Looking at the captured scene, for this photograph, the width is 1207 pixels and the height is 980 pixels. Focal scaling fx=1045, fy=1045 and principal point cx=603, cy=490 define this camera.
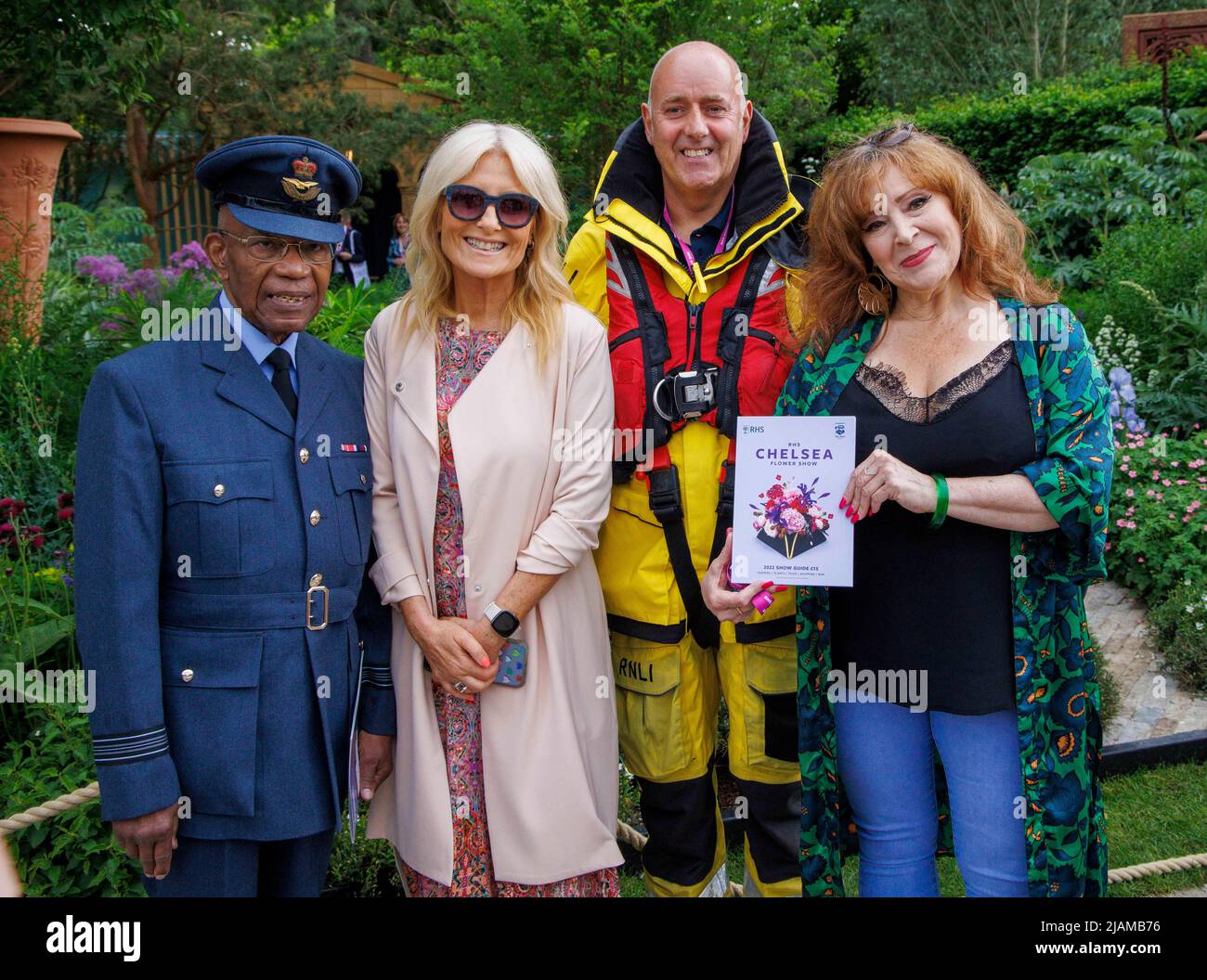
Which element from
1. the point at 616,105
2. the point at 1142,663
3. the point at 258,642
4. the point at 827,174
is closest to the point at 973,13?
the point at 616,105

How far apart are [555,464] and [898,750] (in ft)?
3.99

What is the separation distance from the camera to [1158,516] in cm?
605

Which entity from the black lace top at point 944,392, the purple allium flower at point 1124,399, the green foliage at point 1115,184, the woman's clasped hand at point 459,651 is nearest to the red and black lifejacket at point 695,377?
the black lace top at point 944,392

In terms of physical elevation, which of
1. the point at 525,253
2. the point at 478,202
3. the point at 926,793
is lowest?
the point at 926,793

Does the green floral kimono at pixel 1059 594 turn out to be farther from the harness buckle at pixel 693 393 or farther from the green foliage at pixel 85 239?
the green foliage at pixel 85 239

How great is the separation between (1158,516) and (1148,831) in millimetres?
2321

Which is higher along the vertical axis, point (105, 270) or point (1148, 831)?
point (105, 270)

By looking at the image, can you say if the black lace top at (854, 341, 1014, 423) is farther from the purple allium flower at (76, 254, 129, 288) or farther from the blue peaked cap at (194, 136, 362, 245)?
the purple allium flower at (76, 254, 129, 288)

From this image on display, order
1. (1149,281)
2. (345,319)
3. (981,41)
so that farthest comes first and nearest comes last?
(981,41) → (1149,281) → (345,319)

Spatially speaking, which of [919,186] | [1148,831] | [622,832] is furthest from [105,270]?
[1148,831]

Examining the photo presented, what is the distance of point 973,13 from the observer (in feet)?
69.0

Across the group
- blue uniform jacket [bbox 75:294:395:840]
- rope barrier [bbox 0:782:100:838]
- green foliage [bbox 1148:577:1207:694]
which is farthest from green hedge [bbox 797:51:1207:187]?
rope barrier [bbox 0:782:100:838]

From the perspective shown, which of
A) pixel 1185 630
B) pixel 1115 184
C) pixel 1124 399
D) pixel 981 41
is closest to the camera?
pixel 1185 630

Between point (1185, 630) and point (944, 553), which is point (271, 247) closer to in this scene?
point (944, 553)
